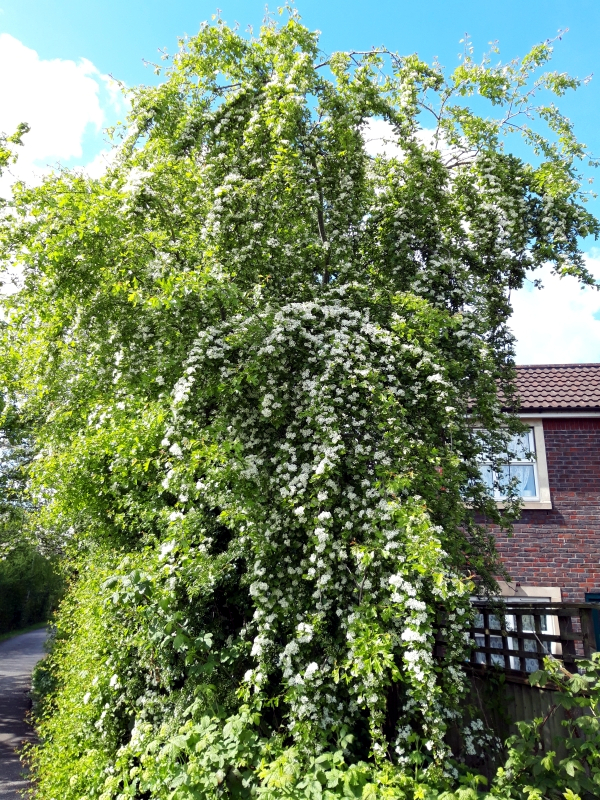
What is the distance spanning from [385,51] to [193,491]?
503 centimetres

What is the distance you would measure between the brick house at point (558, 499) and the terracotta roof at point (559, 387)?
0.02 meters

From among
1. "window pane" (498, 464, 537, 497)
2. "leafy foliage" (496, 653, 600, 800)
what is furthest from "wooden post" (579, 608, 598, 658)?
"window pane" (498, 464, 537, 497)

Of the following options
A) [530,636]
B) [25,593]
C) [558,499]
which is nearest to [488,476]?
[558,499]

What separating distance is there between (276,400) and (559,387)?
7359mm

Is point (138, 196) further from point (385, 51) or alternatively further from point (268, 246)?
point (385, 51)

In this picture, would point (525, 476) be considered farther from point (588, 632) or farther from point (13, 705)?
point (13, 705)

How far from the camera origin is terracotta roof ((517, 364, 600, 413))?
9953 mm

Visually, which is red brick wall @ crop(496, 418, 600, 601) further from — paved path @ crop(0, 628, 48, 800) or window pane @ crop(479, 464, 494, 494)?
paved path @ crop(0, 628, 48, 800)

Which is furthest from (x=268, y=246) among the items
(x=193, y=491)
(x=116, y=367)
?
(x=193, y=491)

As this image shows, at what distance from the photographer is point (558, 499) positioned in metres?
9.66

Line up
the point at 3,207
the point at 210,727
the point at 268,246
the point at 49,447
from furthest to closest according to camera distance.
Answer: the point at 49,447 → the point at 3,207 → the point at 268,246 → the point at 210,727

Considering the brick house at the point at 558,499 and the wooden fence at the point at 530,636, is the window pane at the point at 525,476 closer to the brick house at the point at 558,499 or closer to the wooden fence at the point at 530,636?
the brick house at the point at 558,499

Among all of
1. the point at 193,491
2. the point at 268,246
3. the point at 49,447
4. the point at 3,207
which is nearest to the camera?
the point at 193,491

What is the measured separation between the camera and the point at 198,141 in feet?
19.9
